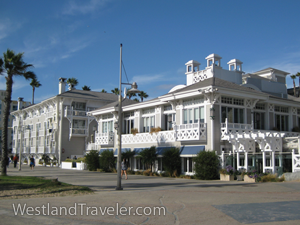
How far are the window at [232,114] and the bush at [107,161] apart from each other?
12.8 metres

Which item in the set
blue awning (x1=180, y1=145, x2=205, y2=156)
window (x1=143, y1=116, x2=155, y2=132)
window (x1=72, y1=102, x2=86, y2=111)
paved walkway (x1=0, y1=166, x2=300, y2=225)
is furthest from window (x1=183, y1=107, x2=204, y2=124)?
window (x1=72, y1=102, x2=86, y2=111)

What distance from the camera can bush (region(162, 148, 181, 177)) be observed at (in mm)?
25130

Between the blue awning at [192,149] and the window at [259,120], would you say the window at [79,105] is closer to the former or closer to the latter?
the blue awning at [192,149]

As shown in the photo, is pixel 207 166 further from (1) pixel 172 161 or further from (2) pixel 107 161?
(2) pixel 107 161

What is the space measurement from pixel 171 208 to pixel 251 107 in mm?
17134

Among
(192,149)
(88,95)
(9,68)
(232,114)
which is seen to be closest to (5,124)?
(9,68)

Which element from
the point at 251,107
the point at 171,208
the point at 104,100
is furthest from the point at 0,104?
the point at 171,208

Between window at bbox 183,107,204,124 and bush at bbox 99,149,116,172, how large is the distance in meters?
9.55

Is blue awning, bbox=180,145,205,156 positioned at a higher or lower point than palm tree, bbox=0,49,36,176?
lower

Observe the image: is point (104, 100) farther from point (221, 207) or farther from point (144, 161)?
point (221, 207)

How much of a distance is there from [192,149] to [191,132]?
4.55 feet

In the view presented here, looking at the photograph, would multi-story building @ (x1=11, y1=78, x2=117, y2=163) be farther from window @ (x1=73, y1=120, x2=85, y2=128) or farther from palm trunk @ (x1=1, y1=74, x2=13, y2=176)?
palm trunk @ (x1=1, y1=74, x2=13, y2=176)

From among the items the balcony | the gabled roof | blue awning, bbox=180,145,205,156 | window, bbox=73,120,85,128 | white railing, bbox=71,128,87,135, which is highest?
the gabled roof

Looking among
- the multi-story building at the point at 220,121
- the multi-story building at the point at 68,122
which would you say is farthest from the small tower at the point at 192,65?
the multi-story building at the point at 68,122
